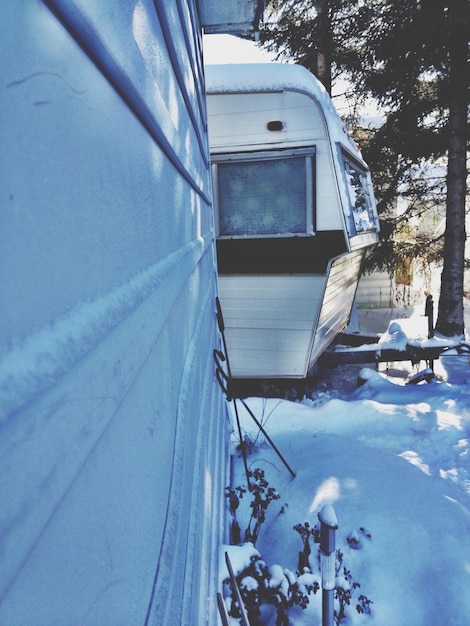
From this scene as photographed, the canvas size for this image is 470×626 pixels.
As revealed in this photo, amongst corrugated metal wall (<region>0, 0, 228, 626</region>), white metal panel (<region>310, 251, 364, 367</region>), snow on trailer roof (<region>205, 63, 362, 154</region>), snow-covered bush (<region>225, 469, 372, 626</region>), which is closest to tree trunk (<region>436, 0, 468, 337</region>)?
white metal panel (<region>310, 251, 364, 367</region>)

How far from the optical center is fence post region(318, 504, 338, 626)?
1.94 m

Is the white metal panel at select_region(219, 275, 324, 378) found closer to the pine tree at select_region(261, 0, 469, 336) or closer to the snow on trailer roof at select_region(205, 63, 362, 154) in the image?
the snow on trailer roof at select_region(205, 63, 362, 154)

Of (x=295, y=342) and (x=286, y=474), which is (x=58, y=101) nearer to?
(x=286, y=474)

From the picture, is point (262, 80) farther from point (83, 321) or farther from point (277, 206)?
point (83, 321)

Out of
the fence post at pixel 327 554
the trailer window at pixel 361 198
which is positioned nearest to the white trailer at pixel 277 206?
the trailer window at pixel 361 198

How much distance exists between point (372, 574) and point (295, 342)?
10.6ft

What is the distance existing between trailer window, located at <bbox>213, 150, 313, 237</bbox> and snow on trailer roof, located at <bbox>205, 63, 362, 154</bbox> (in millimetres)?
620

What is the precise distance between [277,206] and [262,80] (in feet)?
4.52

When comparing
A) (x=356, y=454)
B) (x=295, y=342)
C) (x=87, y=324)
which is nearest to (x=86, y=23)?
(x=87, y=324)

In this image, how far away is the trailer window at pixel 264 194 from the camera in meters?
5.14

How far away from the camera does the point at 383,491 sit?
3.52 meters

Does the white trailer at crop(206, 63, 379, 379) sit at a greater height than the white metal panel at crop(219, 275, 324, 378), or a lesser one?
greater

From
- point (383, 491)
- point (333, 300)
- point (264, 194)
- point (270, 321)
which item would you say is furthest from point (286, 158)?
point (383, 491)

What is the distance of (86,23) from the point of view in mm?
511
